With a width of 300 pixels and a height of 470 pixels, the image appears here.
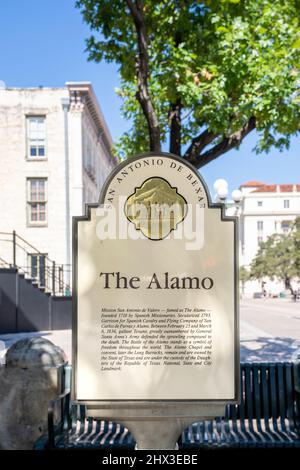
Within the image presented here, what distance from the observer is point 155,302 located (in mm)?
3934

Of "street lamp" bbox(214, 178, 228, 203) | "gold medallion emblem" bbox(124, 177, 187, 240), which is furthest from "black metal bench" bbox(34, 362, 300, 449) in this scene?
"street lamp" bbox(214, 178, 228, 203)

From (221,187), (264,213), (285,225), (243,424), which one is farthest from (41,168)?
(285,225)

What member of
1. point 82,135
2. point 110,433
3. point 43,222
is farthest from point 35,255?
point 110,433

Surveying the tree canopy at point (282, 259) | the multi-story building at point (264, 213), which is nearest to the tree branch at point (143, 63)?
the tree canopy at point (282, 259)

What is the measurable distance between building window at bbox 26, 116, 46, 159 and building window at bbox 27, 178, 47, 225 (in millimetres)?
1519

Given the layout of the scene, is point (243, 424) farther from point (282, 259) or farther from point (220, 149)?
point (282, 259)

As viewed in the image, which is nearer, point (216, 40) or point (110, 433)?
point (110, 433)

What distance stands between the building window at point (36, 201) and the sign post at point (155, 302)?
23.0 meters

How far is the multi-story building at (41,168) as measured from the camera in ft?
86.4

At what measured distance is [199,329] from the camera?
12.9 ft

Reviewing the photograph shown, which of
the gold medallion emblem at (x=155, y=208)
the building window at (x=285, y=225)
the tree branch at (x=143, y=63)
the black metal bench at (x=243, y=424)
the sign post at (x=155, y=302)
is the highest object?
the building window at (x=285, y=225)

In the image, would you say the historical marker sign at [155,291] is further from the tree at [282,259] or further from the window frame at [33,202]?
the tree at [282,259]

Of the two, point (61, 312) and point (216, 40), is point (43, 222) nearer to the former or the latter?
point (61, 312)

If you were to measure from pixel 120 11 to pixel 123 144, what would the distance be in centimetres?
596
